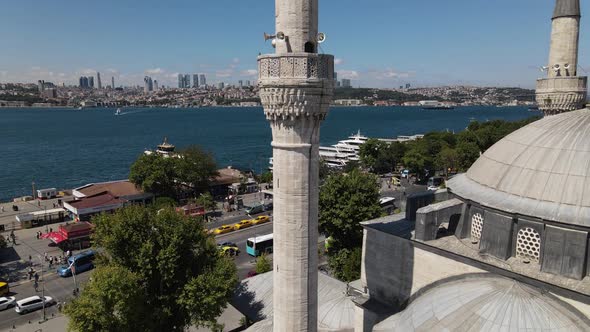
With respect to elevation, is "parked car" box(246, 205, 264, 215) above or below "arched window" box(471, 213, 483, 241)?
below

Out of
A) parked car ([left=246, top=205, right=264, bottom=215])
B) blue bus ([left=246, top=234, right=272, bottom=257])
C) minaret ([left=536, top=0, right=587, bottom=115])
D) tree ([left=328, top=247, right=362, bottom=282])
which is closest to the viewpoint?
minaret ([left=536, top=0, right=587, bottom=115])

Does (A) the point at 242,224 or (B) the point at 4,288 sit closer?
(B) the point at 4,288

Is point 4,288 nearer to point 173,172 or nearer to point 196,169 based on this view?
point 173,172

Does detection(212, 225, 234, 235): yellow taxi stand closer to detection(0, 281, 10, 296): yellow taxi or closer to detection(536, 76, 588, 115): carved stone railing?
detection(0, 281, 10, 296): yellow taxi

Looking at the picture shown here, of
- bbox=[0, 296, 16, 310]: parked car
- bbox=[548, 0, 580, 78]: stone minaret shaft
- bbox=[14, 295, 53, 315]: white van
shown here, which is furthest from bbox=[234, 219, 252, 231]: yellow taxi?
bbox=[548, 0, 580, 78]: stone minaret shaft

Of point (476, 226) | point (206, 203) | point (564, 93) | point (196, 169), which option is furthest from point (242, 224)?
point (564, 93)

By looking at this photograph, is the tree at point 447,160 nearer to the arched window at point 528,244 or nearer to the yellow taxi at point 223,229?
the yellow taxi at point 223,229
